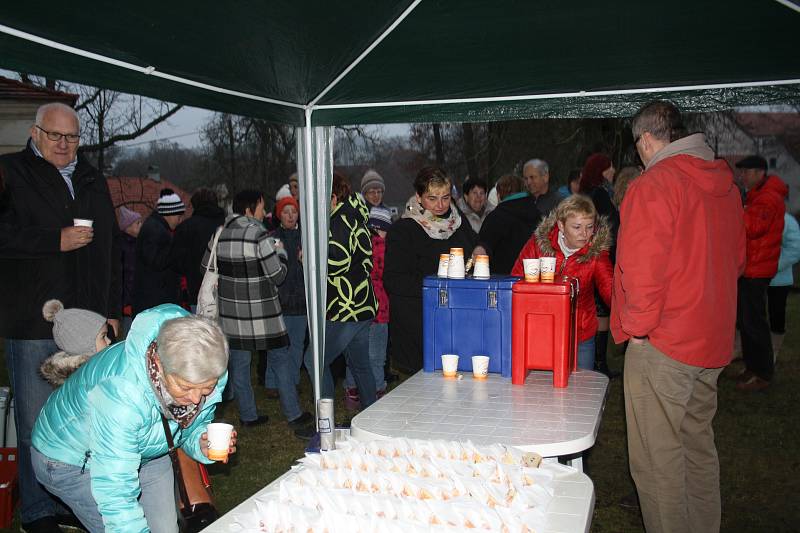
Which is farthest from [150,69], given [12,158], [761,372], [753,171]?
[761,372]

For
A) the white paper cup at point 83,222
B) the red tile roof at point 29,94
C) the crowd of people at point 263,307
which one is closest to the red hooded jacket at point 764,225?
the crowd of people at point 263,307

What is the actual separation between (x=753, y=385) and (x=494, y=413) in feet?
15.9

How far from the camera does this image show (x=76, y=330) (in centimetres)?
272

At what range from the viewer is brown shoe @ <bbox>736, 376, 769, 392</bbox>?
6369 millimetres

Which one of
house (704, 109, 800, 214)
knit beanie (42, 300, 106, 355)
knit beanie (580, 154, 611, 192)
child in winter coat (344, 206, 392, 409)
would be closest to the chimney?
child in winter coat (344, 206, 392, 409)

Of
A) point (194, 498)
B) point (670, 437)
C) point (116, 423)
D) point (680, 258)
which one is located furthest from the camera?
point (194, 498)

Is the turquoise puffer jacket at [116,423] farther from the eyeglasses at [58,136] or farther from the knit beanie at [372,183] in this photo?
the knit beanie at [372,183]

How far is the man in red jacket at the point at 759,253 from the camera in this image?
6.08 meters

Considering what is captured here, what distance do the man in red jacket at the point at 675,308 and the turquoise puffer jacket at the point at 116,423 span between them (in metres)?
1.62

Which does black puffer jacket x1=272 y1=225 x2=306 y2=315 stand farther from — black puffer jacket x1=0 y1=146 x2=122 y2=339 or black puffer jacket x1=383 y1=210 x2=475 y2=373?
black puffer jacket x1=0 y1=146 x2=122 y2=339

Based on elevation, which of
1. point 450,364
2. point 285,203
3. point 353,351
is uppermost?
point 285,203

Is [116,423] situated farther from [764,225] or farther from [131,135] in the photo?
[131,135]

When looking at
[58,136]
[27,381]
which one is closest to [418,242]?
[58,136]

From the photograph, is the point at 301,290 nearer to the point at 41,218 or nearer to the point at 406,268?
the point at 406,268
